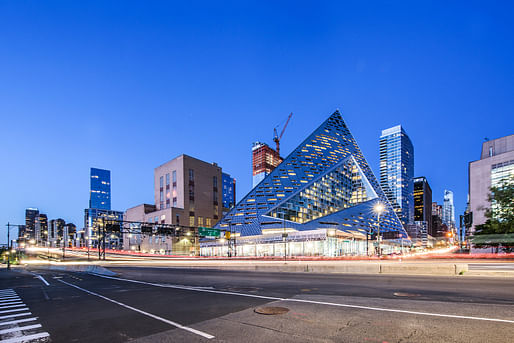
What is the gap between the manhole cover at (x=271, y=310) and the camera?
857 centimetres

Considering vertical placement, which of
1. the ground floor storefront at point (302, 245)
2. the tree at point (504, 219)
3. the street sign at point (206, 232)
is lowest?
the ground floor storefront at point (302, 245)

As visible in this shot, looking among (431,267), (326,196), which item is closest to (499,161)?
(326,196)

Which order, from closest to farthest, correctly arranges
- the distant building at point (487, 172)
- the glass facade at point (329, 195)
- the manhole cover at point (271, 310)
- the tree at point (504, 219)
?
the manhole cover at point (271, 310) → the tree at point (504, 219) → the distant building at point (487, 172) → the glass facade at point (329, 195)

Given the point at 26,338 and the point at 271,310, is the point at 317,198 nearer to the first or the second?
the point at 271,310

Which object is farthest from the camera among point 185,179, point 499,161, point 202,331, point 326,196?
point 185,179

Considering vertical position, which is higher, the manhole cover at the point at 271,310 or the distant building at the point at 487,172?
the distant building at the point at 487,172

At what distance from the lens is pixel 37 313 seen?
10195 millimetres

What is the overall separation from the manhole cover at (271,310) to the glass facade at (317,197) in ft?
190

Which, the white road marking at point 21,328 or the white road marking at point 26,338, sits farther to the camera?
the white road marking at point 21,328

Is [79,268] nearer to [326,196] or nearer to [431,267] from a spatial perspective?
[431,267]

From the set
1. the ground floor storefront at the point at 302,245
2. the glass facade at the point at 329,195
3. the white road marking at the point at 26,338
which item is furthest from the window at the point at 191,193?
the white road marking at the point at 26,338

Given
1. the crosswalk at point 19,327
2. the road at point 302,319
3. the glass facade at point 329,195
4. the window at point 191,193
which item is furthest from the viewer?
the window at point 191,193

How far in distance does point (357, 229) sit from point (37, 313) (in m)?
80.8

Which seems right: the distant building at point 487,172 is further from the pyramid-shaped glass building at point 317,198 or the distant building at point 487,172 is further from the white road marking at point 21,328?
the white road marking at point 21,328
